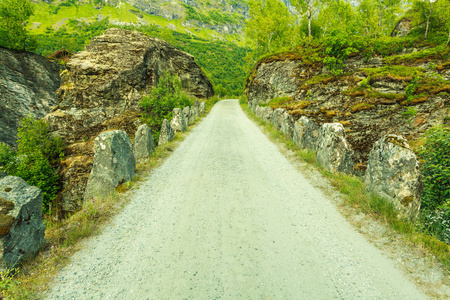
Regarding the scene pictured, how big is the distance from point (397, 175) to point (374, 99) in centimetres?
1144

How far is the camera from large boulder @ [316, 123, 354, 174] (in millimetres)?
6137

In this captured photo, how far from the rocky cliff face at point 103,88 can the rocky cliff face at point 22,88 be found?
17.7ft

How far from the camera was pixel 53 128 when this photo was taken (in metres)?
18.6

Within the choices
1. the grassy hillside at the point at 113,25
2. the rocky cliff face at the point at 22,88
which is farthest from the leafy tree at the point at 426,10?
the grassy hillside at the point at 113,25

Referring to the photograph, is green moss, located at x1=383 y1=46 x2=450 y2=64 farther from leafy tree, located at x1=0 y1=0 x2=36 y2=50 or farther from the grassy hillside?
the grassy hillside

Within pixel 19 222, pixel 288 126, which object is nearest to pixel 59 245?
pixel 19 222

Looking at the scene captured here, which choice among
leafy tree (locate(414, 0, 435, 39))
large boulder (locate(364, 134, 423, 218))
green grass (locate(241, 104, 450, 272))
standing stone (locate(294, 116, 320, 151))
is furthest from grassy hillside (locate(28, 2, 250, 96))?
large boulder (locate(364, 134, 423, 218))

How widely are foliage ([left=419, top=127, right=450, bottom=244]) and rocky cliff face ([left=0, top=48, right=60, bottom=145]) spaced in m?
31.2

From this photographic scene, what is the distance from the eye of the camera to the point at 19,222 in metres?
2.90

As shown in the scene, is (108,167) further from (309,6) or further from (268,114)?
(309,6)

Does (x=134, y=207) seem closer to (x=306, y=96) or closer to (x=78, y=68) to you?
(x=306, y=96)

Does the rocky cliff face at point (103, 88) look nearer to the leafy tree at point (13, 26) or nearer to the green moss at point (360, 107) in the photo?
the leafy tree at point (13, 26)

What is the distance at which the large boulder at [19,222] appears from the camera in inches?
107

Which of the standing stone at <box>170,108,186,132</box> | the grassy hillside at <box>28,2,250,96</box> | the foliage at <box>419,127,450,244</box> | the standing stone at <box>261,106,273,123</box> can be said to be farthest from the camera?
the grassy hillside at <box>28,2,250,96</box>
